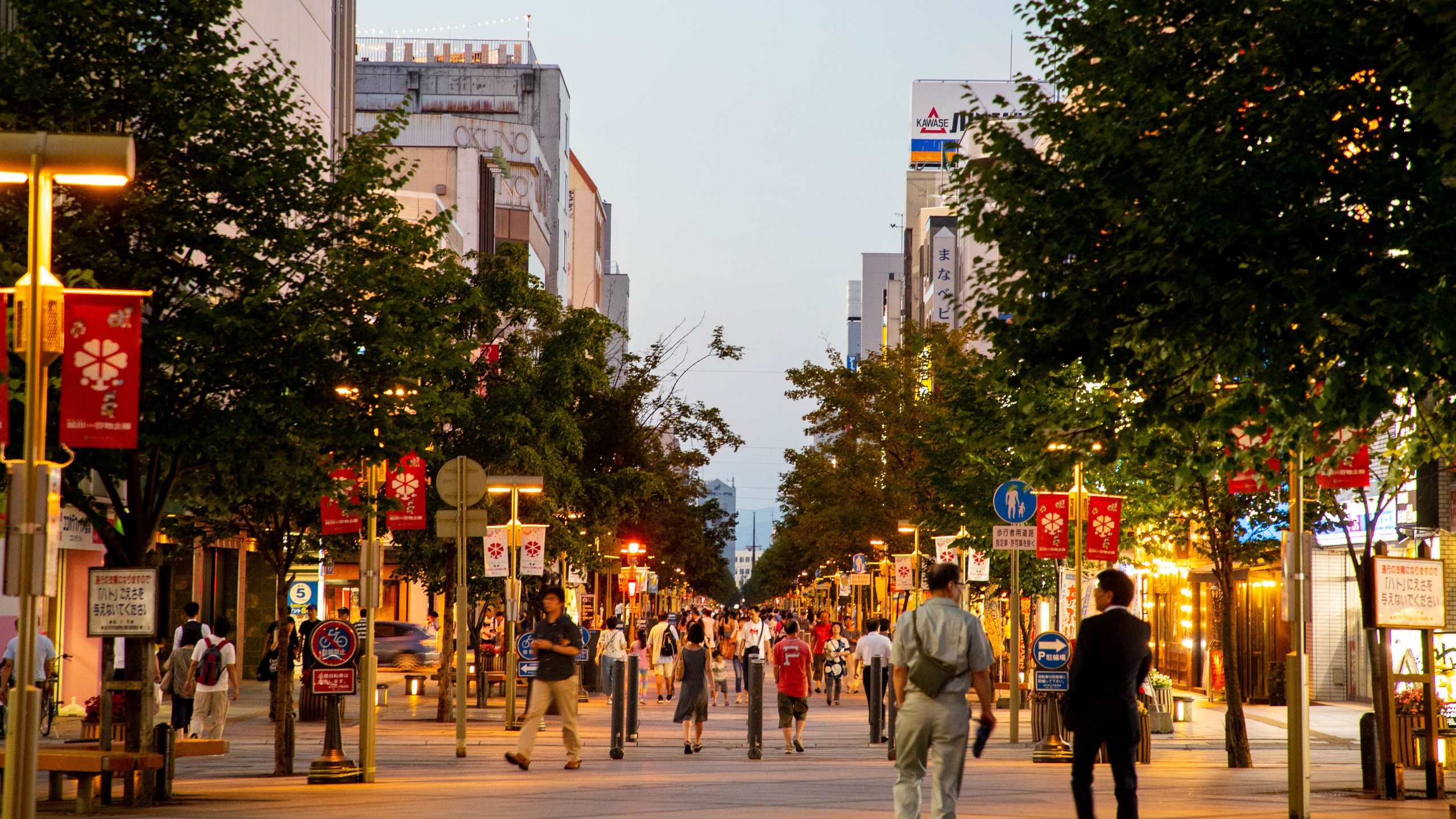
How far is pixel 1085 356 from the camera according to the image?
11430 millimetres

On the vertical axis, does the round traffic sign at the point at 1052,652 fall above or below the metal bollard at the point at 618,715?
above

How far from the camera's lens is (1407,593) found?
48.6ft

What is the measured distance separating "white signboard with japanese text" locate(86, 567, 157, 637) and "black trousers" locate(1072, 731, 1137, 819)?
308 inches

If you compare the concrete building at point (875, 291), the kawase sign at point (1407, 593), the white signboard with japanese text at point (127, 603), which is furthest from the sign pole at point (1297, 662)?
the concrete building at point (875, 291)

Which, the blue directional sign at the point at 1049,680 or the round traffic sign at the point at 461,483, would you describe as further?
the blue directional sign at the point at 1049,680

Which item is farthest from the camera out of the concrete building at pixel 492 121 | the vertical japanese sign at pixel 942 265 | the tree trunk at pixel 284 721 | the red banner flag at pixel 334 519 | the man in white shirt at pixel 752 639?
the vertical japanese sign at pixel 942 265

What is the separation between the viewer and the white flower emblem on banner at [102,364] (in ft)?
38.1

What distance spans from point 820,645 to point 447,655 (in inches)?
707

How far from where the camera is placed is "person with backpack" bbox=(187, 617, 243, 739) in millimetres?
22609

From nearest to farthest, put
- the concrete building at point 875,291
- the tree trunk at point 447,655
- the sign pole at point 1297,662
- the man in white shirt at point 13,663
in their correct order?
1. the sign pole at point 1297,662
2. the man in white shirt at point 13,663
3. the tree trunk at point 447,655
4. the concrete building at point 875,291

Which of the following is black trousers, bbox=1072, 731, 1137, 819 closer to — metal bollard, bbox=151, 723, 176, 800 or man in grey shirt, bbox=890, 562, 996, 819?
man in grey shirt, bbox=890, 562, 996, 819

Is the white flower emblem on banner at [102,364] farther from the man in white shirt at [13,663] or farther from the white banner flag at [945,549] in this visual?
the white banner flag at [945,549]

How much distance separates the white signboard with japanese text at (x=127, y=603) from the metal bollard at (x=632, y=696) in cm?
978

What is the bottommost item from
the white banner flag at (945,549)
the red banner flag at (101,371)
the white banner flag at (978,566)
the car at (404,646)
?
the car at (404,646)
